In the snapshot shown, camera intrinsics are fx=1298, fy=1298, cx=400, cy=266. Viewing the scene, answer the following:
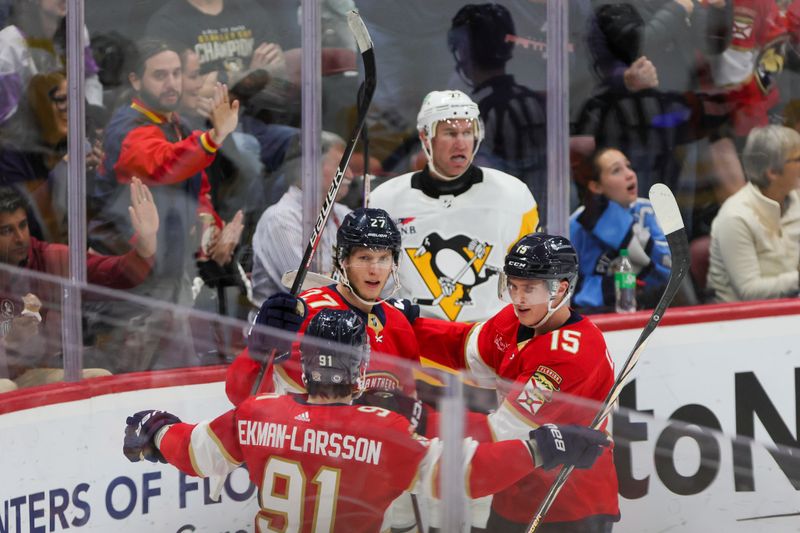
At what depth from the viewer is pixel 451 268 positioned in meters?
3.88

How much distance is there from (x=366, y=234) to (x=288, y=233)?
33.0 inches

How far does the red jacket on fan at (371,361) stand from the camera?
237 centimetres

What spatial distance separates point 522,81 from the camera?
13.7 ft

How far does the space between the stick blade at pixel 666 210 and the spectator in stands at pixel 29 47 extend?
1.60 metres

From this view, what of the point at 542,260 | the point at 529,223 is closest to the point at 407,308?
the point at 542,260

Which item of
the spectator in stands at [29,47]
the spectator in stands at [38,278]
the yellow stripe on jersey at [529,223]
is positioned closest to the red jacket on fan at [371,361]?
the spectator in stands at [38,278]

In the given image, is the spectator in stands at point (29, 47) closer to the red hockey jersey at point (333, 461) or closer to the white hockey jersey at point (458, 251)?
the white hockey jersey at point (458, 251)

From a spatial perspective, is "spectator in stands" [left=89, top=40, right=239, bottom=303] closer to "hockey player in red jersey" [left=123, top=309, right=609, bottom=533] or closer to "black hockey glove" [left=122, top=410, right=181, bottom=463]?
"black hockey glove" [left=122, top=410, right=181, bottom=463]

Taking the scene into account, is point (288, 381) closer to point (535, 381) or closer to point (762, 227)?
point (535, 381)

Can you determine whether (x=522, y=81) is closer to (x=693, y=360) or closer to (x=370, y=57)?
(x=370, y=57)

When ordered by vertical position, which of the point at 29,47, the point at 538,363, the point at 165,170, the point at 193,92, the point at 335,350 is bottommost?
the point at 538,363

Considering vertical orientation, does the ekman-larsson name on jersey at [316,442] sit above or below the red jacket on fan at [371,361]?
below

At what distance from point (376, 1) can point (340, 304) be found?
4.28 feet

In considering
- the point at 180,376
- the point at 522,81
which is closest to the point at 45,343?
the point at 180,376
